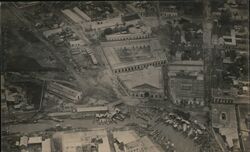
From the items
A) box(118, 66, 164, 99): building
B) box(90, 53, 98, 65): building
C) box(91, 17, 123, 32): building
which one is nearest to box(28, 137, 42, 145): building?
box(118, 66, 164, 99): building

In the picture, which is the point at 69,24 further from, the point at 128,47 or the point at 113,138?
the point at 113,138

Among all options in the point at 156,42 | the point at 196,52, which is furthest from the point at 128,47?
the point at 196,52

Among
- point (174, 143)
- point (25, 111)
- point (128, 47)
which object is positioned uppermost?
point (128, 47)

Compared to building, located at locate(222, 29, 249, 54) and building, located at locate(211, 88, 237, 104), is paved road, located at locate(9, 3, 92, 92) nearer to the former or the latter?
building, located at locate(211, 88, 237, 104)

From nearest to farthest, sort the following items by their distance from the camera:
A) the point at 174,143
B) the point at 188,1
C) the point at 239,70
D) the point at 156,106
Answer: the point at 174,143 → the point at 156,106 → the point at 239,70 → the point at 188,1

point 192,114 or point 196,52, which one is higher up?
point 196,52

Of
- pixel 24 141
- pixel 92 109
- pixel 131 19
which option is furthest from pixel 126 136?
pixel 131 19
